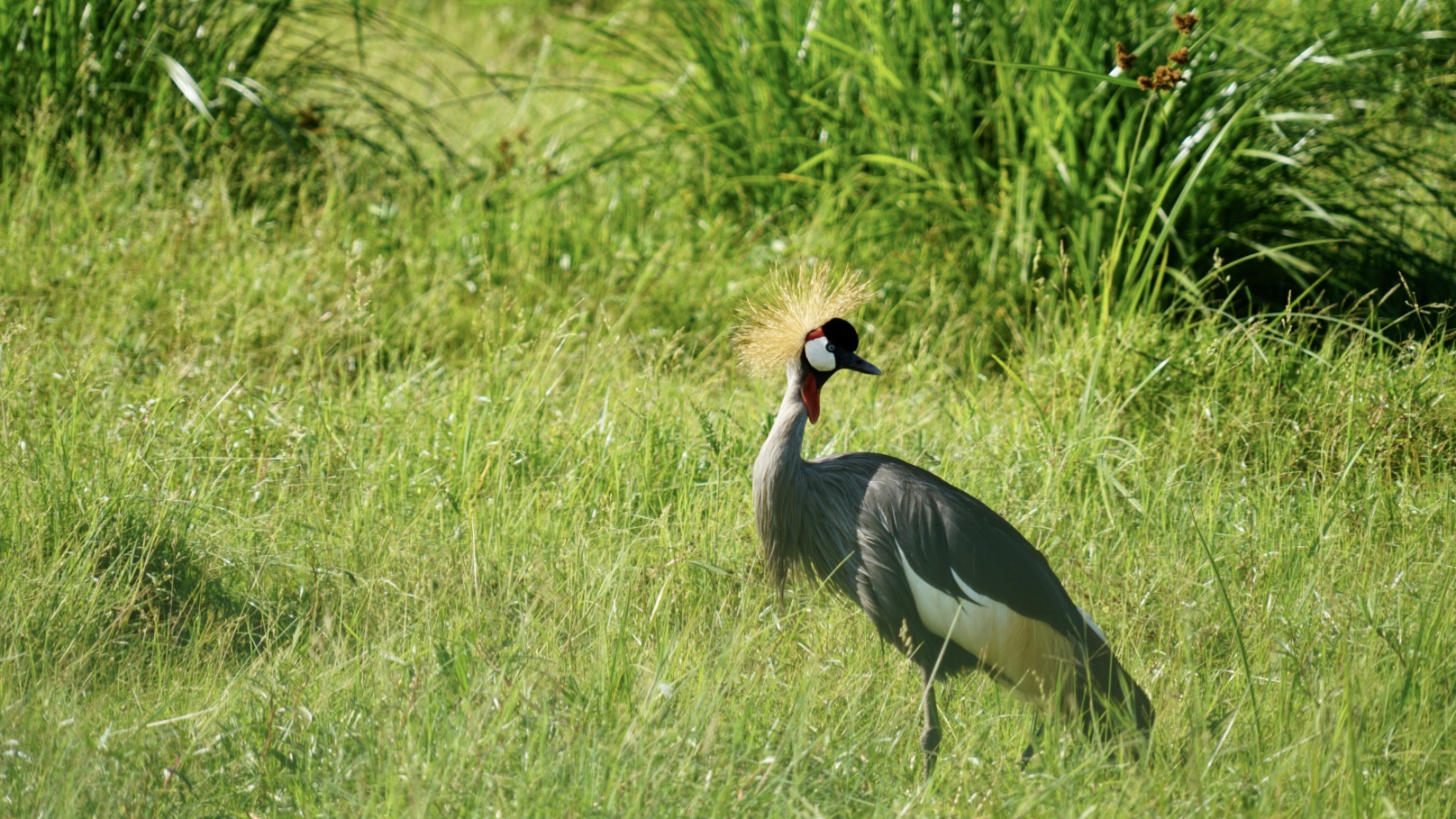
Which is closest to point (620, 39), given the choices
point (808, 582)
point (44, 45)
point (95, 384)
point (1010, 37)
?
point (1010, 37)

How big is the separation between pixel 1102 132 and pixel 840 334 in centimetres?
166

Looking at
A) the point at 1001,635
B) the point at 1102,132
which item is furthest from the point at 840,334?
the point at 1102,132

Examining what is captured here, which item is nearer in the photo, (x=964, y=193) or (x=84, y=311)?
(x=84, y=311)

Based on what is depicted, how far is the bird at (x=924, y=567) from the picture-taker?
2324mm

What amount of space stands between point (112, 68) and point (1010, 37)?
2.96m

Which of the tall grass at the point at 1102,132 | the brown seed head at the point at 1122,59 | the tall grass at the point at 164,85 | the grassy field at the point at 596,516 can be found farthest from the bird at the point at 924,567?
the tall grass at the point at 164,85

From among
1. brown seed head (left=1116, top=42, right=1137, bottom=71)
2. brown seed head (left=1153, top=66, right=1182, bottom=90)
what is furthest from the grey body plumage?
brown seed head (left=1153, top=66, right=1182, bottom=90)

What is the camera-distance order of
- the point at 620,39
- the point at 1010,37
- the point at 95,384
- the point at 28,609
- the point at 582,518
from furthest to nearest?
the point at 620,39
the point at 1010,37
the point at 95,384
the point at 582,518
the point at 28,609

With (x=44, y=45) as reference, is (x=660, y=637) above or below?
below

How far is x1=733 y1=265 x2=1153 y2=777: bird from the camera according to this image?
2.32m

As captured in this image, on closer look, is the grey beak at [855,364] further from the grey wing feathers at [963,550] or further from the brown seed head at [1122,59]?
the brown seed head at [1122,59]

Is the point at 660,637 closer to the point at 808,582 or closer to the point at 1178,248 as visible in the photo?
the point at 808,582

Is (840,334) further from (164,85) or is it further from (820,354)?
(164,85)

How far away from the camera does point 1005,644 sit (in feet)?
7.77
